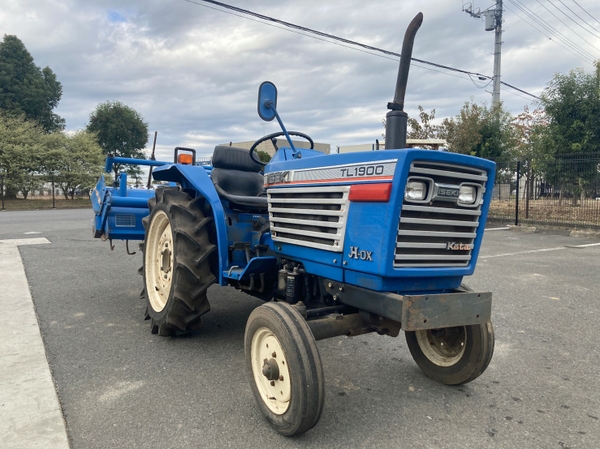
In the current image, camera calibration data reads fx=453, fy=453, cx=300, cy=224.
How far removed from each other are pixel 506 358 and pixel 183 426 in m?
2.42

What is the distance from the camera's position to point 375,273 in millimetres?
2307

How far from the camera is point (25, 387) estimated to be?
286 centimetres

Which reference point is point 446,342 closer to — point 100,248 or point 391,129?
point 391,129

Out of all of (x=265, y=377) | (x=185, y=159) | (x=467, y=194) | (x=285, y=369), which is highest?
(x=185, y=159)

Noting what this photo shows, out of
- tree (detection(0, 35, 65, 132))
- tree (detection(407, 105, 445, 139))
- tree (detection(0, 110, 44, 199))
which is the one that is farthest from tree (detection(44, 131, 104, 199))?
tree (detection(407, 105, 445, 139))

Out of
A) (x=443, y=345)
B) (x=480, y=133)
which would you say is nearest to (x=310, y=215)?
(x=443, y=345)

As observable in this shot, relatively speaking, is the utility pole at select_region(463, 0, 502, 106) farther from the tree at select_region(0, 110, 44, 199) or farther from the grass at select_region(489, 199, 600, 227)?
the tree at select_region(0, 110, 44, 199)

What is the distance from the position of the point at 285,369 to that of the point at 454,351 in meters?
1.26

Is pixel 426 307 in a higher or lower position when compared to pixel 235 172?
lower

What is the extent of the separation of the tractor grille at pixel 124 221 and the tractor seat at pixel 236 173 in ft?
4.93

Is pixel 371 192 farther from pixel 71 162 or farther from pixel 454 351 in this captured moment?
pixel 71 162

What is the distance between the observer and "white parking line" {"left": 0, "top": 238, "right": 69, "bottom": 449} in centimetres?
234

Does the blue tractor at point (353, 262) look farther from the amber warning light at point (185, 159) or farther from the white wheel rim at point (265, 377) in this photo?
the amber warning light at point (185, 159)

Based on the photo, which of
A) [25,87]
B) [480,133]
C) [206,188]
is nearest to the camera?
[206,188]
